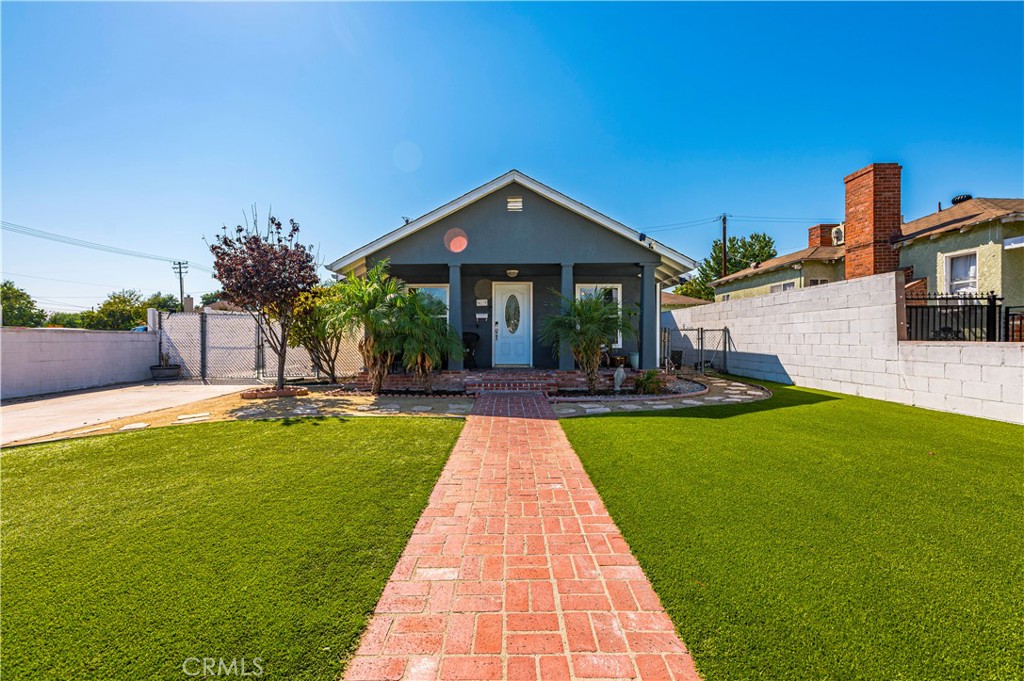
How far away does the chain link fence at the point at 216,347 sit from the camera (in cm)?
1268

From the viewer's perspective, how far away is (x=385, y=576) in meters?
2.42

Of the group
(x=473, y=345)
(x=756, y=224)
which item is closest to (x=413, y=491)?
(x=473, y=345)

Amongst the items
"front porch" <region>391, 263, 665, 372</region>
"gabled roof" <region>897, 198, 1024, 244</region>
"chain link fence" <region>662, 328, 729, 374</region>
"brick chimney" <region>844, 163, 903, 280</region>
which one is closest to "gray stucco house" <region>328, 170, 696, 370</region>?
"front porch" <region>391, 263, 665, 372</region>

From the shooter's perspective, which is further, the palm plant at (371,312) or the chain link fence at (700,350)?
the chain link fence at (700,350)

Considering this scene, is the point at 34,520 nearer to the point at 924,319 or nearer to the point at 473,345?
the point at 473,345

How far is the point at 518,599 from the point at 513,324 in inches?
406

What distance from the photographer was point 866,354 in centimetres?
855

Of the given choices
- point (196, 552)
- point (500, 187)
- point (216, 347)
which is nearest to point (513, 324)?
point (500, 187)

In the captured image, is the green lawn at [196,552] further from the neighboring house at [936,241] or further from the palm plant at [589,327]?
the neighboring house at [936,241]

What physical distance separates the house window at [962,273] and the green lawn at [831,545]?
873cm
